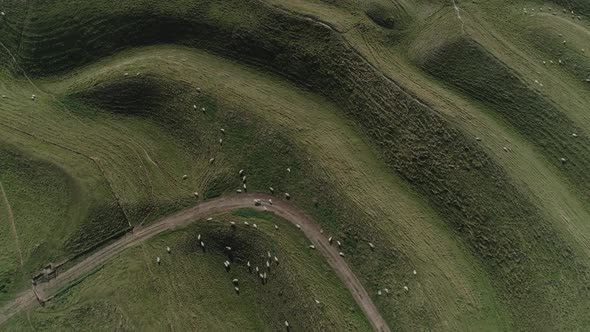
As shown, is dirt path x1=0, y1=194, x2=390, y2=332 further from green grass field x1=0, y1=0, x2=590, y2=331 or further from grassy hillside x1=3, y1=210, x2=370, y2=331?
green grass field x1=0, y1=0, x2=590, y2=331

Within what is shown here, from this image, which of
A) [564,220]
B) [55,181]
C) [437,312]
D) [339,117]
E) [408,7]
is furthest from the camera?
[408,7]

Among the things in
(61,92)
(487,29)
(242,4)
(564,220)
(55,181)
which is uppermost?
(487,29)

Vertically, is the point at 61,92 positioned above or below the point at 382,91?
below

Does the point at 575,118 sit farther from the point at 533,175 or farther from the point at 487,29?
the point at 487,29

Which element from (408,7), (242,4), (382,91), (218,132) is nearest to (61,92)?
(218,132)

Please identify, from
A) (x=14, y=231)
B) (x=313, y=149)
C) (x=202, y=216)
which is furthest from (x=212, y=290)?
(x=14, y=231)

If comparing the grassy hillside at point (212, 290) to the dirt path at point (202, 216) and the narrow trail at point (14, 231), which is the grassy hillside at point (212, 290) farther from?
the dirt path at point (202, 216)

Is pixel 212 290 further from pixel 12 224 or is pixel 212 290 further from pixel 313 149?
pixel 12 224
